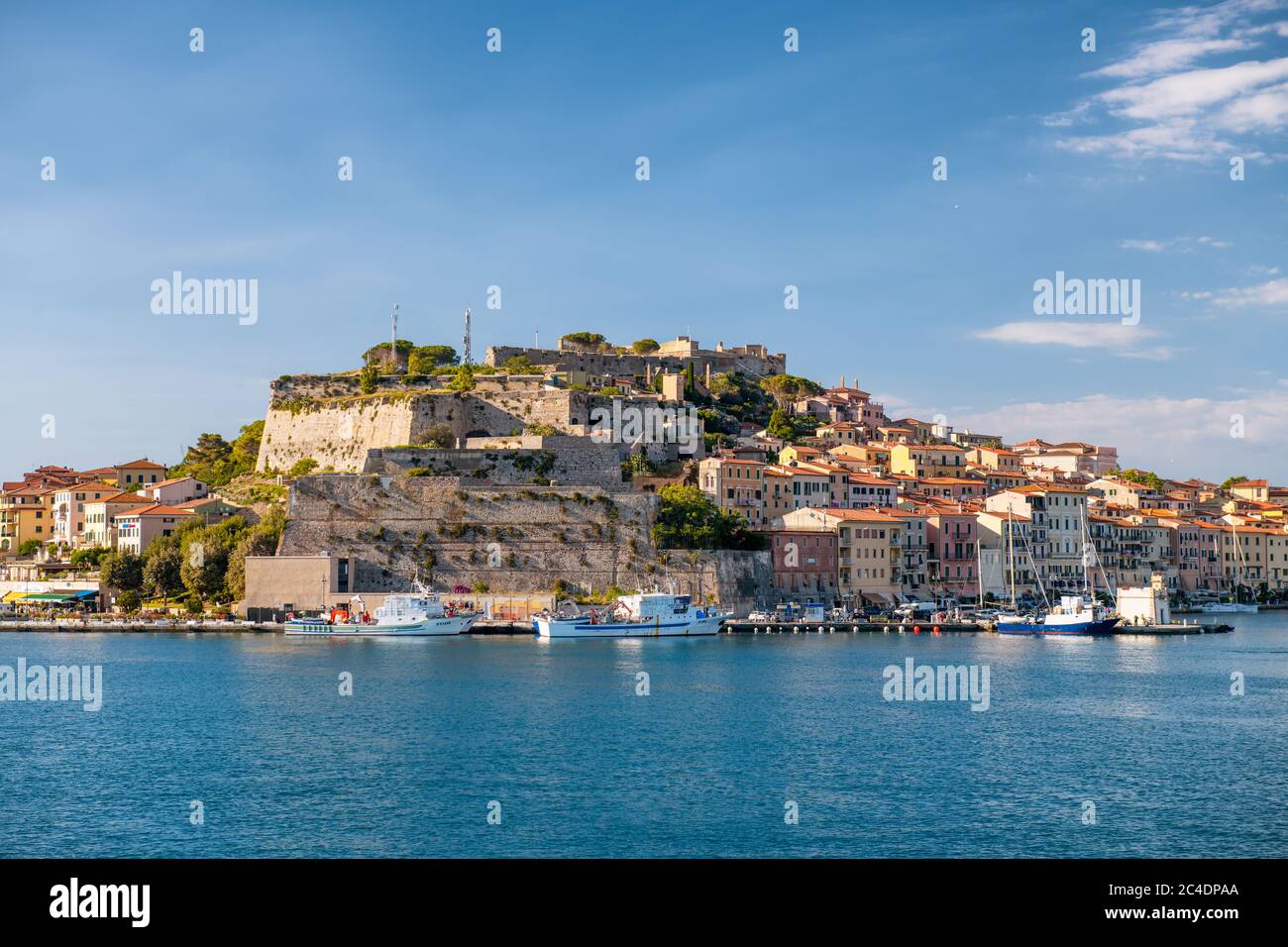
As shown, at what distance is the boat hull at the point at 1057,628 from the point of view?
1706 inches

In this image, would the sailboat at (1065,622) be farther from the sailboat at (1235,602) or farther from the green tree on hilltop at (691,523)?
the sailboat at (1235,602)

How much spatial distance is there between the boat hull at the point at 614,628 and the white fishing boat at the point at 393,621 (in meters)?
3.19

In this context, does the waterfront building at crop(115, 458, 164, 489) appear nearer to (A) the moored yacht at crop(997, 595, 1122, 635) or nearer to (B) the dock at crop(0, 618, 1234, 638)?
(B) the dock at crop(0, 618, 1234, 638)

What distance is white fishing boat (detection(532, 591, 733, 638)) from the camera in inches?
1617

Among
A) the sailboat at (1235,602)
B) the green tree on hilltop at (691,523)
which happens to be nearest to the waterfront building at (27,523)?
the green tree on hilltop at (691,523)

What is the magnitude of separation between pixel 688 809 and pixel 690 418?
42.6 m

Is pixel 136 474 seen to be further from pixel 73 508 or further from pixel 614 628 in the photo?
pixel 614 628

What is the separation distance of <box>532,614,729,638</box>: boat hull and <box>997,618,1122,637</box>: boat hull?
11505 millimetres

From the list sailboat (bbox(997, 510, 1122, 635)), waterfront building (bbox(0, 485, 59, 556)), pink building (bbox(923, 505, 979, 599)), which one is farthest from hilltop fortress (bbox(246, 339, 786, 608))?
waterfront building (bbox(0, 485, 59, 556))

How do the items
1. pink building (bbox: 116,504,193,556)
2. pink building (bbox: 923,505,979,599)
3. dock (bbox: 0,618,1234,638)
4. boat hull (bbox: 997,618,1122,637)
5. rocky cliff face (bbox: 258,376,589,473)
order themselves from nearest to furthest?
dock (bbox: 0,618,1234,638) → boat hull (bbox: 997,618,1122,637) → pink building (bbox: 116,504,193,556) → rocky cliff face (bbox: 258,376,589,473) → pink building (bbox: 923,505,979,599)

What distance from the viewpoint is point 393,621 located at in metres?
41.5

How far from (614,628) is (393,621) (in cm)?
741
